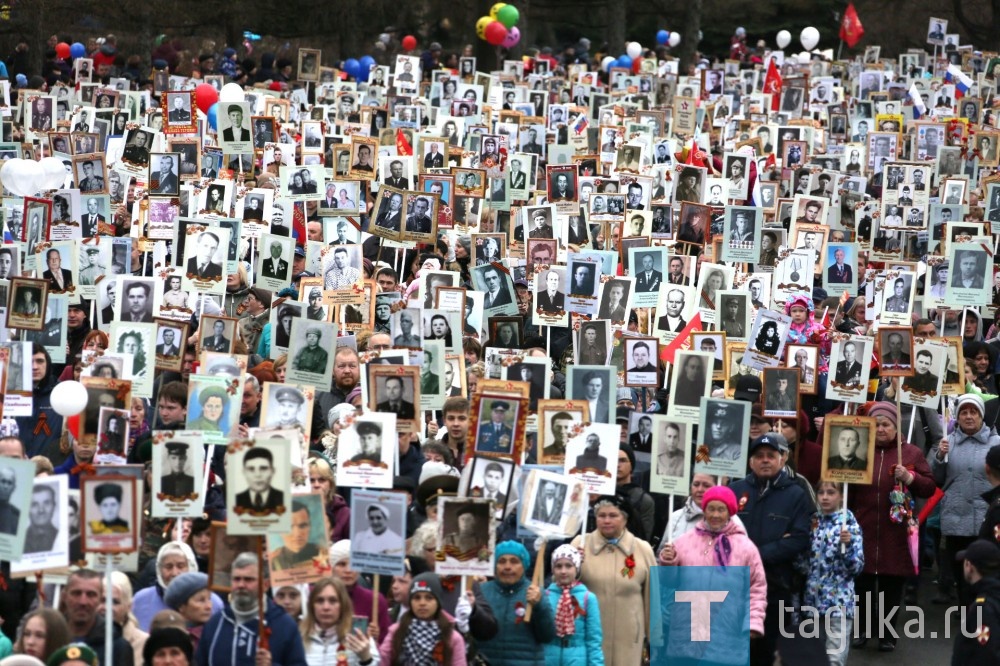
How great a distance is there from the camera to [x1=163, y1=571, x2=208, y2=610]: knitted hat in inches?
337

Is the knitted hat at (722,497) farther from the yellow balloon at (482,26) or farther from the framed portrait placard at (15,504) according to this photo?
the yellow balloon at (482,26)

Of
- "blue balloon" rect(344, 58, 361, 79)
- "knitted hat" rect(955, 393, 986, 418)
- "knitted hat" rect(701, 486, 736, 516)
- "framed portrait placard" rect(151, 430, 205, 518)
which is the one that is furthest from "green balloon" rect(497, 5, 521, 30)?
"framed portrait placard" rect(151, 430, 205, 518)

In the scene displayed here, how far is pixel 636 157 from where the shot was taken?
66.8 feet

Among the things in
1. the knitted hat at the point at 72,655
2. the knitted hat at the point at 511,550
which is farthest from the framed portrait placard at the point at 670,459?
the knitted hat at the point at 72,655

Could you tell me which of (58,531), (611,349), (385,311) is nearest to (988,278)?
(611,349)

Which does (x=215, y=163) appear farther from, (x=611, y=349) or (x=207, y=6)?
(x=207, y=6)

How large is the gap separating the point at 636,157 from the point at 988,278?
5857 millimetres

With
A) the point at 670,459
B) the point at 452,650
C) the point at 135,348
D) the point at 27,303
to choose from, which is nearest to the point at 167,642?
the point at 452,650

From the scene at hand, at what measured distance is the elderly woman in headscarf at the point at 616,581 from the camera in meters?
9.88

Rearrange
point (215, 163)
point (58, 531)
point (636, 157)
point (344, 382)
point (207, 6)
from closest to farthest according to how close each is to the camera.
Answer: point (58, 531) → point (344, 382) → point (215, 163) → point (636, 157) → point (207, 6)

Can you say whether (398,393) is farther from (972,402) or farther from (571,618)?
(972,402)

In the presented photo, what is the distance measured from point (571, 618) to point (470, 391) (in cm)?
393

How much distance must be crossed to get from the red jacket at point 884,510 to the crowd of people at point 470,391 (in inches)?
0.8

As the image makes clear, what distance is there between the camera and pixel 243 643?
8.23 m
